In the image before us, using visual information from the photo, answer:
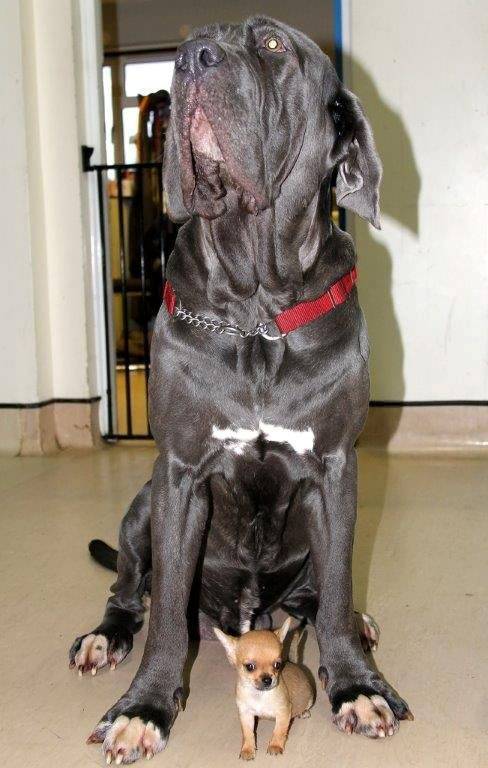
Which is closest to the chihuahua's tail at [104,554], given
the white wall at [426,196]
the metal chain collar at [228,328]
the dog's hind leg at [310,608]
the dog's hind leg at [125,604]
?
the dog's hind leg at [125,604]

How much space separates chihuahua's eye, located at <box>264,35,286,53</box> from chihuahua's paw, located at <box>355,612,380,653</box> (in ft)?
3.94

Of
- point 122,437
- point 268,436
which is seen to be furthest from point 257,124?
point 122,437

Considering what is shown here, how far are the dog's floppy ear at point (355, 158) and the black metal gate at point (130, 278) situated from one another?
7.11ft

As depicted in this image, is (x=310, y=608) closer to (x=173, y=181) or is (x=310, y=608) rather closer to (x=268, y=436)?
(x=268, y=436)

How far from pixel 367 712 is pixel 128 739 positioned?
429 mm

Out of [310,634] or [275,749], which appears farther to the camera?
[310,634]

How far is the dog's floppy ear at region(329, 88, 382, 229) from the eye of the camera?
5.57 ft

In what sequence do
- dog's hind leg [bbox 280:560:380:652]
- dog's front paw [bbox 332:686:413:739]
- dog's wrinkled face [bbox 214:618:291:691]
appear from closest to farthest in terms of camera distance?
dog's wrinkled face [bbox 214:618:291:691], dog's front paw [bbox 332:686:413:739], dog's hind leg [bbox 280:560:380:652]

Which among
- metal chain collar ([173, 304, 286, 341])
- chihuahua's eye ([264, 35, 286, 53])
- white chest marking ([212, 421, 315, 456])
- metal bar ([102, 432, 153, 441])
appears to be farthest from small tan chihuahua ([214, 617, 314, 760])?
metal bar ([102, 432, 153, 441])

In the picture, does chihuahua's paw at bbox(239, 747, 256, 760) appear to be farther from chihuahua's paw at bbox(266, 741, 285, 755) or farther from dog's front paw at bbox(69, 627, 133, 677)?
dog's front paw at bbox(69, 627, 133, 677)

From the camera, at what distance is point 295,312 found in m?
1.65

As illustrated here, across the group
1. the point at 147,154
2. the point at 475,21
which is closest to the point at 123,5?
the point at 147,154

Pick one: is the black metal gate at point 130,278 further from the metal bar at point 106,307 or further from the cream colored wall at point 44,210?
the cream colored wall at point 44,210

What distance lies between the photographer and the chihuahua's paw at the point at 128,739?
4.74 feet
